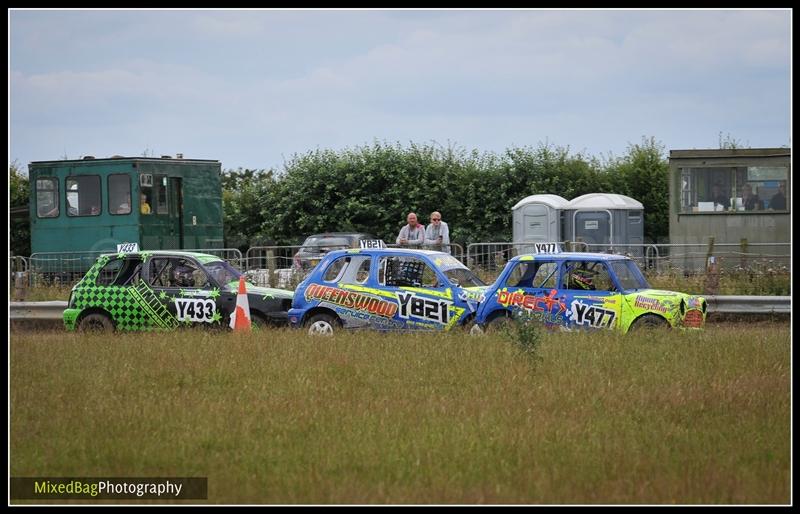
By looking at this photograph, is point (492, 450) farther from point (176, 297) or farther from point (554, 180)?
point (554, 180)

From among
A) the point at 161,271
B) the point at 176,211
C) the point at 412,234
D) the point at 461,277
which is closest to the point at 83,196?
the point at 176,211

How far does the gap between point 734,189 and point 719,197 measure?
1.26 ft

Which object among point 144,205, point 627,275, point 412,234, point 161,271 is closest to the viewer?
point 627,275

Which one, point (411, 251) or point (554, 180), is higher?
point (554, 180)

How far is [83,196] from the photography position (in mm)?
28578

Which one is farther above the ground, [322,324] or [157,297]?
[157,297]

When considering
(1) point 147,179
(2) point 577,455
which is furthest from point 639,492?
(1) point 147,179

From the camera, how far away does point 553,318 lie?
15.8m

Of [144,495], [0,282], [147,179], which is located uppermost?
[147,179]

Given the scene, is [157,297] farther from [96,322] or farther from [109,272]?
[96,322]

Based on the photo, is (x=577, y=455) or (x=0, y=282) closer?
(x=577, y=455)

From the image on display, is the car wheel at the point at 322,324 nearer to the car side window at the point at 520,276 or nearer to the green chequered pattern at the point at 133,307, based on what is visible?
the green chequered pattern at the point at 133,307

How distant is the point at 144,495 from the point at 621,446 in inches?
137

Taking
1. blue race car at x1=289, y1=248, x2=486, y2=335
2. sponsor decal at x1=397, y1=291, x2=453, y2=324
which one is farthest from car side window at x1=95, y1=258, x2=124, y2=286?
sponsor decal at x1=397, y1=291, x2=453, y2=324
